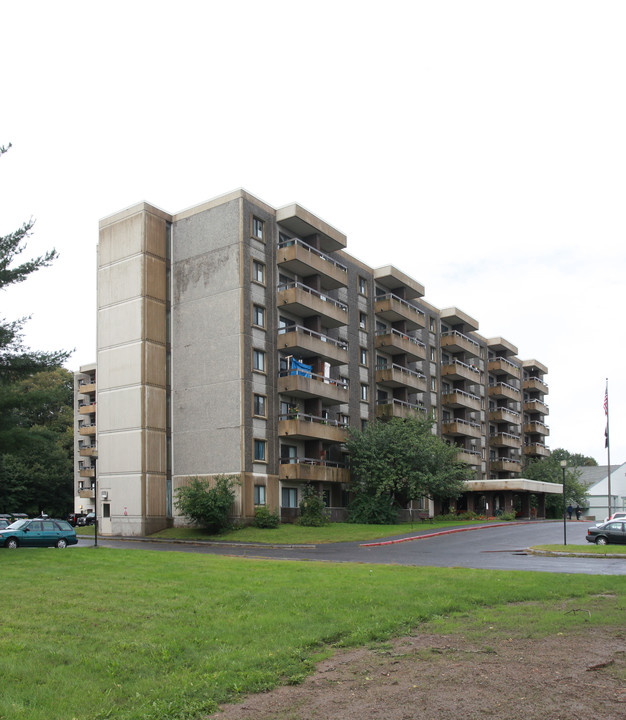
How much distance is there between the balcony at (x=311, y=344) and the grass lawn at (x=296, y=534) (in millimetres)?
11217

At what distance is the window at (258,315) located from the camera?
152 ft

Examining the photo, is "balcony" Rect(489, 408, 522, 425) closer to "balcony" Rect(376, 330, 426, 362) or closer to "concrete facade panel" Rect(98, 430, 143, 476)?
"balcony" Rect(376, 330, 426, 362)

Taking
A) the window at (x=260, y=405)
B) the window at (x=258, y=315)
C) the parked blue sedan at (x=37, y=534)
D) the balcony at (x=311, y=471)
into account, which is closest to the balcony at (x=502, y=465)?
the balcony at (x=311, y=471)

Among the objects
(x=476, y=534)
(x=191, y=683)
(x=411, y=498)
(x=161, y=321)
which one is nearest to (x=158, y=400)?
(x=161, y=321)

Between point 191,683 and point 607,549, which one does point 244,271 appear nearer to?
point 607,549

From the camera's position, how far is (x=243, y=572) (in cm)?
1788

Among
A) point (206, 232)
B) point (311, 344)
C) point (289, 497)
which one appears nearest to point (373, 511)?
point (289, 497)

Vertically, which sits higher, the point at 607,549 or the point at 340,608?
the point at 340,608

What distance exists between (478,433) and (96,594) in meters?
64.8

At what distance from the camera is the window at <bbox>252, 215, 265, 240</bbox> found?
4729 cm

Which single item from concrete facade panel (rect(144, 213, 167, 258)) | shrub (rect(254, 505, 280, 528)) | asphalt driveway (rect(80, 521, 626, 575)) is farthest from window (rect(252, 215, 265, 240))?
asphalt driveway (rect(80, 521, 626, 575))

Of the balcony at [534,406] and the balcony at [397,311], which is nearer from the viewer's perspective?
the balcony at [397,311]

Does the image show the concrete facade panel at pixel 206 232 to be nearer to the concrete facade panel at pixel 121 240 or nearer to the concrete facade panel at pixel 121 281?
the concrete facade panel at pixel 121 240

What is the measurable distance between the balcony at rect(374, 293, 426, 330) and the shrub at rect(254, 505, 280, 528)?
879 inches
